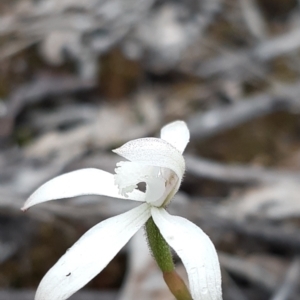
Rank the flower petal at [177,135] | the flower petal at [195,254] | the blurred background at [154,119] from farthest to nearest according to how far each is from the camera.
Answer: the blurred background at [154,119] < the flower petal at [177,135] < the flower petal at [195,254]

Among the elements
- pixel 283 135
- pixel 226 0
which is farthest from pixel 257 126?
pixel 226 0

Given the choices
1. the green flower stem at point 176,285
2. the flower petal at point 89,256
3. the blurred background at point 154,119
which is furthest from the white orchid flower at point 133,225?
the blurred background at point 154,119

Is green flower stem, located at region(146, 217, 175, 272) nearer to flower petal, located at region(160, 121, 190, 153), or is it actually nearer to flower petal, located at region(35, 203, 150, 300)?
flower petal, located at region(35, 203, 150, 300)

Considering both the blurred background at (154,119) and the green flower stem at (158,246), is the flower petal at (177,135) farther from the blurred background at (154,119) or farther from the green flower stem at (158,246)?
the blurred background at (154,119)

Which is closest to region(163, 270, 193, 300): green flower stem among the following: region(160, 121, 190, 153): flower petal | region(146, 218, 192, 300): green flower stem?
region(146, 218, 192, 300): green flower stem

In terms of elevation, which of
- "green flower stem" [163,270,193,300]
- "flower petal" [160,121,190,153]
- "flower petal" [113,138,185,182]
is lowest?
"green flower stem" [163,270,193,300]

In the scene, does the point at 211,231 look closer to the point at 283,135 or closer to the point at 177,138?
the point at 177,138
